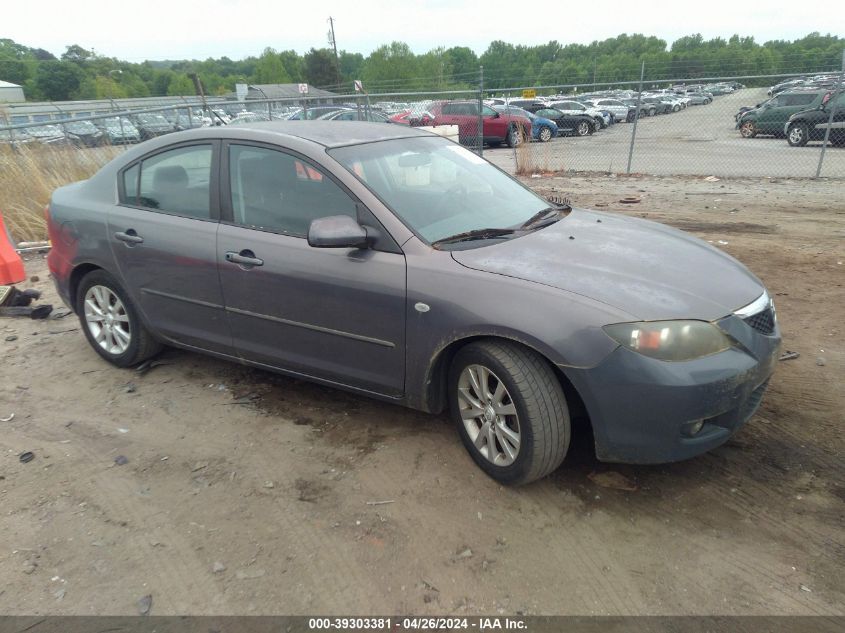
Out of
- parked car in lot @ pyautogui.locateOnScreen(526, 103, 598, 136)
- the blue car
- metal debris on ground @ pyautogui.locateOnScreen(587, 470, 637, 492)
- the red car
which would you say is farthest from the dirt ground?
parked car in lot @ pyautogui.locateOnScreen(526, 103, 598, 136)

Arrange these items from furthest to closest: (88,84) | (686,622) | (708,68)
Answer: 1. (88,84)
2. (708,68)
3. (686,622)

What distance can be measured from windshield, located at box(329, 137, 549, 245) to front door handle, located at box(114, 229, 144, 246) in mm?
1528

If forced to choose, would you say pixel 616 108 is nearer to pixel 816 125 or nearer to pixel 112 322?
pixel 816 125

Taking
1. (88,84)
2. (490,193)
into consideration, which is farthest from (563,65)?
(88,84)

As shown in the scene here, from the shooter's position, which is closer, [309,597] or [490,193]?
[309,597]

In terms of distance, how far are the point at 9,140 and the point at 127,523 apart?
31.7 feet

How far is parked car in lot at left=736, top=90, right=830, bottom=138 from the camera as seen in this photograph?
61.7 ft

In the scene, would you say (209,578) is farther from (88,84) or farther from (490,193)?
(88,84)

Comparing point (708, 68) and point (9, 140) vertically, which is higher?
point (708, 68)

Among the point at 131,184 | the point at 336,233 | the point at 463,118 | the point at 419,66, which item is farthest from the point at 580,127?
the point at 419,66

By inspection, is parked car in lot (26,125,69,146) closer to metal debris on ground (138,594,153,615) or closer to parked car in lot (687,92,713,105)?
metal debris on ground (138,594,153,615)

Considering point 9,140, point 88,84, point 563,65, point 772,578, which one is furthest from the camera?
point 88,84

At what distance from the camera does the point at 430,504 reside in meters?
2.88

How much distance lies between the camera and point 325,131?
3.70 m
